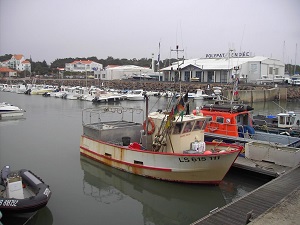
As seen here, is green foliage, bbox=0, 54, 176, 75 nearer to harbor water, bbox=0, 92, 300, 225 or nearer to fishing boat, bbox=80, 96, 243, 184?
harbor water, bbox=0, 92, 300, 225

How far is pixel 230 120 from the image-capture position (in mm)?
14586

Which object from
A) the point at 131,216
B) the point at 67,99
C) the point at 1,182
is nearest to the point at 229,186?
the point at 131,216

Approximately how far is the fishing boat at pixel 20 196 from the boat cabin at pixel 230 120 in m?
8.33

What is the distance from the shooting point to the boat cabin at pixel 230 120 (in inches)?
574

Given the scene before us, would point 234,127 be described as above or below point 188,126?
below

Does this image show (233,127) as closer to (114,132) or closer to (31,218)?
(114,132)

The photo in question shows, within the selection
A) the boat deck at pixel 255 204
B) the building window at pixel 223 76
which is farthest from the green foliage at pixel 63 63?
the boat deck at pixel 255 204

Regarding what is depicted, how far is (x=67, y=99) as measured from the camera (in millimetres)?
54594

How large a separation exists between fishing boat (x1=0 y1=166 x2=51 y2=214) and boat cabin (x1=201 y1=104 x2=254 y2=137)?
8331 millimetres

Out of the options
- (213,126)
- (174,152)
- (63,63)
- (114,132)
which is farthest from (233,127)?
(63,63)

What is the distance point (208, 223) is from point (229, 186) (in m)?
5.17

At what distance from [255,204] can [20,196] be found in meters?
6.58

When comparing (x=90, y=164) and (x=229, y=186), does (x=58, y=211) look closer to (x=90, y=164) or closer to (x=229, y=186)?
(x=90, y=164)

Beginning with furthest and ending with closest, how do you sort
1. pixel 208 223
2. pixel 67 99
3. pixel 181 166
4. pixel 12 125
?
pixel 67 99 < pixel 12 125 < pixel 181 166 < pixel 208 223
